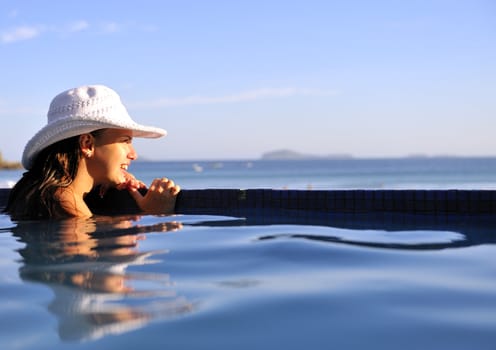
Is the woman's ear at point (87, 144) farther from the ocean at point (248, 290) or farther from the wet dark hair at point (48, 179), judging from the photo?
the ocean at point (248, 290)

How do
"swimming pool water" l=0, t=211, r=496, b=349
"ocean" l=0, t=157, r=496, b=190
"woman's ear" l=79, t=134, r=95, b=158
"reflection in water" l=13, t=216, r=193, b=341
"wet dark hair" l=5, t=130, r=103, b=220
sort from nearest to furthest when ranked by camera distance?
"swimming pool water" l=0, t=211, r=496, b=349 → "reflection in water" l=13, t=216, r=193, b=341 → "wet dark hair" l=5, t=130, r=103, b=220 → "woman's ear" l=79, t=134, r=95, b=158 → "ocean" l=0, t=157, r=496, b=190

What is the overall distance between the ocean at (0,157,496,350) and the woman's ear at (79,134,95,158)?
3.08 feet

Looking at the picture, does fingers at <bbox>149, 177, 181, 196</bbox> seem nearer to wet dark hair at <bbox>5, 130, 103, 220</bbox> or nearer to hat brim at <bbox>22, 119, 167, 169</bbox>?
hat brim at <bbox>22, 119, 167, 169</bbox>

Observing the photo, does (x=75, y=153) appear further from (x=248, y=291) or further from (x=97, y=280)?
(x=248, y=291)

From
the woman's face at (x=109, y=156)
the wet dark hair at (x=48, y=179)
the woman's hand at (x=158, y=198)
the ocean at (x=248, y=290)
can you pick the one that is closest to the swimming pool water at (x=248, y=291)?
the ocean at (x=248, y=290)

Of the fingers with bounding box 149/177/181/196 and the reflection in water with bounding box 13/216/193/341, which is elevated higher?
the fingers with bounding box 149/177/181/196

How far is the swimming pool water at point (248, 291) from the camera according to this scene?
4.83ft

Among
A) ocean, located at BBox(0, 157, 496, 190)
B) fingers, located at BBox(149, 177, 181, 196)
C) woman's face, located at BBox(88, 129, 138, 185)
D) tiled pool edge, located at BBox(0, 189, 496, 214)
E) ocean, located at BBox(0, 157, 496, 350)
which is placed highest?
ocean, located at BBox(0, 157, 496, 190)

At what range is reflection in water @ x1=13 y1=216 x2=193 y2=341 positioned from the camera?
159 cm

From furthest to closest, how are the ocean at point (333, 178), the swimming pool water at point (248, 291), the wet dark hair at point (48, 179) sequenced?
the ocean at point (333, 178) → the wet dark hair at point (48, 179) → the swimming pool water at point (248, 291)

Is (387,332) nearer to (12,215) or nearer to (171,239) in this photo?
(171,239)

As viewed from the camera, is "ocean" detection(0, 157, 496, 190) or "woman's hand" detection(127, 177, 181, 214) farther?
"ocean" detection(0, 157, 496, 190)

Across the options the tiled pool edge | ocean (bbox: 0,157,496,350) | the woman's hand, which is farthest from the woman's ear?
ocean (bbox: 0,157,496,350)

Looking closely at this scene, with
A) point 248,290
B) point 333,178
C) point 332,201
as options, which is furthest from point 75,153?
point 333,178
